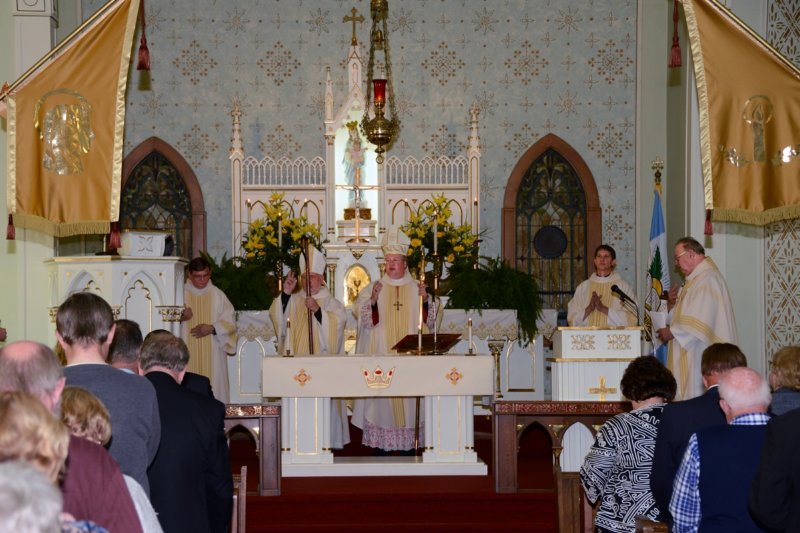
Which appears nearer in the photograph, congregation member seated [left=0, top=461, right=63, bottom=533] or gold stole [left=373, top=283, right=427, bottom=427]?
congregation member seated [left=0, top=461, right=63, bottom=533]

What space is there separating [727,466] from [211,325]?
7.96m

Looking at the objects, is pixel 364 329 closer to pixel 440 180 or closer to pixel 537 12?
pixel 440 180

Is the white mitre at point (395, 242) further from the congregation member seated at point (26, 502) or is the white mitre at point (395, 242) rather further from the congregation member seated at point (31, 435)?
the congregation member seated at point (26, 502)

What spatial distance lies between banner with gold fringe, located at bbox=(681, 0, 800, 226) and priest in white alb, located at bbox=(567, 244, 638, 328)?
3350 mm

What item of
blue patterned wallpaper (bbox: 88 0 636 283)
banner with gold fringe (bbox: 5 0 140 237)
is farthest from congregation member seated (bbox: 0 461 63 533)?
blue patterned wallpaper (bbox: 88 0 636 283)

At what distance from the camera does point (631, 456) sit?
19.1 ft

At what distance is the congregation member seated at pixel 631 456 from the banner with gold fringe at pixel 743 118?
2.60 metres

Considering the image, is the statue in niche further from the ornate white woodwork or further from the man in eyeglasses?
the man in eyeglasses

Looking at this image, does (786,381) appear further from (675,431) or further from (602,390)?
(602,390)

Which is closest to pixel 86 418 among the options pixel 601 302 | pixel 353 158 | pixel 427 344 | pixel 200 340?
pixel 427 344

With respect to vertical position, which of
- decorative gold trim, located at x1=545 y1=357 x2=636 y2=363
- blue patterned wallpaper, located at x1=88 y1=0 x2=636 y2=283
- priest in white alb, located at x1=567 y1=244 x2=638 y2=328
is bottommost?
decorative gold trim, located at x1=545 y1=357 x2=636 y2=363

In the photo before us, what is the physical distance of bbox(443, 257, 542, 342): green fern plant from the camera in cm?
1288

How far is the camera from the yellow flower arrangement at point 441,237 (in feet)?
42.1

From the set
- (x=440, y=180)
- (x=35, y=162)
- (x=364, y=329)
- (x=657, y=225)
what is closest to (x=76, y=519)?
(x=35, y=162)
